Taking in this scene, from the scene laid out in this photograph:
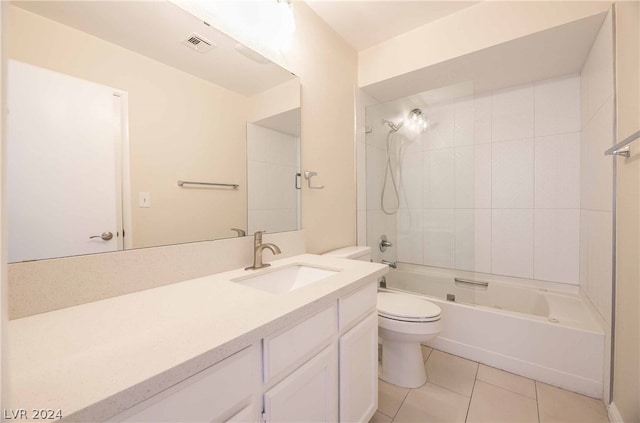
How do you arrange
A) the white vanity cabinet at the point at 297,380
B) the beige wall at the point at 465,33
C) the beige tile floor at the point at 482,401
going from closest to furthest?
the white vanity cabinet at the point at 297,380 → the beige tile floor at the point at 482,401 → the beige wall at the point at 465,33

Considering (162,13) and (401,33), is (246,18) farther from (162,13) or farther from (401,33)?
(401,33)

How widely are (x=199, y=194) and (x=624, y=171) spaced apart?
1.96 m

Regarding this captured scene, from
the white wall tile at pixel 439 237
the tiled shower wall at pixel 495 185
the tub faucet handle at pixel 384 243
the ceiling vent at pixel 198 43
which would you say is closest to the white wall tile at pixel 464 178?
the tiled shower wall at pixel 495 185

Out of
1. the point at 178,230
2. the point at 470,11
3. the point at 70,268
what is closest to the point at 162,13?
the point at 178,230

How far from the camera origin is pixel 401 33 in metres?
1.99

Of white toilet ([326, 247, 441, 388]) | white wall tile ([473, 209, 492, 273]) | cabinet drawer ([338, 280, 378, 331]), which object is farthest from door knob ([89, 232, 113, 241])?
white wall tile ([473, 209, 492, 273])

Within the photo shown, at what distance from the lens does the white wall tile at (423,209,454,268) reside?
7.41ft

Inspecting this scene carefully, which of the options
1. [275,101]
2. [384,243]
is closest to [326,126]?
[275,101]

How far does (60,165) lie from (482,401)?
7.08 feet

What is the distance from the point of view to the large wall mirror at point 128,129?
0.72 m

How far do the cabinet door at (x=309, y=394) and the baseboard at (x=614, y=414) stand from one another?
1376 millimetres

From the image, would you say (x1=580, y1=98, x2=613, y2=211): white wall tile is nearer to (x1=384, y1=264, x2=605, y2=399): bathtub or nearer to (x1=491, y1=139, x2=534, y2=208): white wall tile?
(x1=491, y1=139, x2=534, y2=208): white wall tile

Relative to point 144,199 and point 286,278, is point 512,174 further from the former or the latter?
point 144,199

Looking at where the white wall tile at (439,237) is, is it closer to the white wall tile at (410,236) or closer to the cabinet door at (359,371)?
the white wall tile at (410,236)
